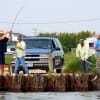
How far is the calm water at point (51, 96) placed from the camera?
2002 centimetres

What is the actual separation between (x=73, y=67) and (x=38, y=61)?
88.8 inches

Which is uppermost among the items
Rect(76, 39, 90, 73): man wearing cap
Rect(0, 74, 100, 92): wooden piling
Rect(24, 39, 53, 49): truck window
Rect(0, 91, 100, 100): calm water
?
Rect(24, 39, 53, 49): truck window

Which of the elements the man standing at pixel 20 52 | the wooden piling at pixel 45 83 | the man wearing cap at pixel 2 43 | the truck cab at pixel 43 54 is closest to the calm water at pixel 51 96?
the wooden piling at pixel 45 83

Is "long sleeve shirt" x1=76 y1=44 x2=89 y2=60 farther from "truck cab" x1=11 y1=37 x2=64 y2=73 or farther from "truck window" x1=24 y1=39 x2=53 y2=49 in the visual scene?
"truck window" x1=24 y1=39 x2=53 y2=49

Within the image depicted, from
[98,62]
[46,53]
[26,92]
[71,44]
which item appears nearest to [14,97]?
[26,92]

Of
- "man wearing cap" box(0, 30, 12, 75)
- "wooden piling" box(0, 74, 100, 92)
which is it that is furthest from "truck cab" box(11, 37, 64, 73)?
"wooden piling" box(0, 74, 100, 92)

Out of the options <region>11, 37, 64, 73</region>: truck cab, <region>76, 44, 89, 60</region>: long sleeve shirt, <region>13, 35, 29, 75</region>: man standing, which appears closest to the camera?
<region>13, 35, 29, 75</region>: man standing

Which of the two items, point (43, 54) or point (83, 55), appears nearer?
point (83, 55)

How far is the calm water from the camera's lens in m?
20.0

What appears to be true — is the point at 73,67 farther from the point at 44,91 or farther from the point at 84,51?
the point at 44,91

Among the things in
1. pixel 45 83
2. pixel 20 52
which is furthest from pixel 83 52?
pixel 45 83

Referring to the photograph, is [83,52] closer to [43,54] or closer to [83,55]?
[83,55]

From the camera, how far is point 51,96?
20922mm

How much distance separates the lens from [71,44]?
9556cm
